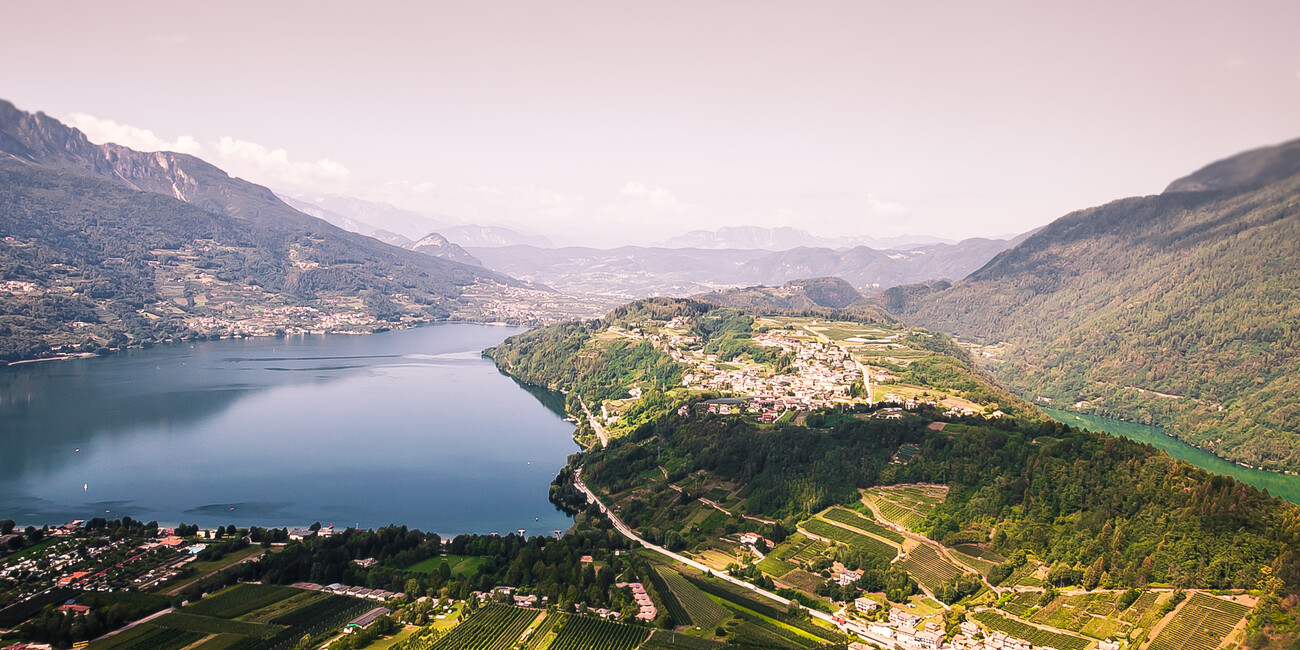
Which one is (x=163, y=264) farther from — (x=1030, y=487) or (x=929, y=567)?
(x=1030, y=487)

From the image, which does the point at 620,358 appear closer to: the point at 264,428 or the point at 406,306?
the point at 264,428

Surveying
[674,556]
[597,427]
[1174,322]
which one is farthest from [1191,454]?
[674,556]

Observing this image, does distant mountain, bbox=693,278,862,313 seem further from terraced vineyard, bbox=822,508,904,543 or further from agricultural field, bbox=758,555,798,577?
agricultural field, bbox=758,555,798,577

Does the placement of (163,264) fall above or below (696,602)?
above

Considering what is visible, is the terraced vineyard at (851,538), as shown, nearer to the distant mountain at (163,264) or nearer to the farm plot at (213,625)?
the farm plot at (213,625)

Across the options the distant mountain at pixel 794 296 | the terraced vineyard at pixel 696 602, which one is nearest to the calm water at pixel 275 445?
the terraced vineyard at pixel 696 602

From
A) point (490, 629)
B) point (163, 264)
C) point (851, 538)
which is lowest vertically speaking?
point (851, 538)

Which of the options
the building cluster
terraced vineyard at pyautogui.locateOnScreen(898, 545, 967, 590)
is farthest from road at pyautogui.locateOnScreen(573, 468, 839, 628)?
terraced vineyard at pyautogui.locateOnScreen(898, 545, 967, 590)
